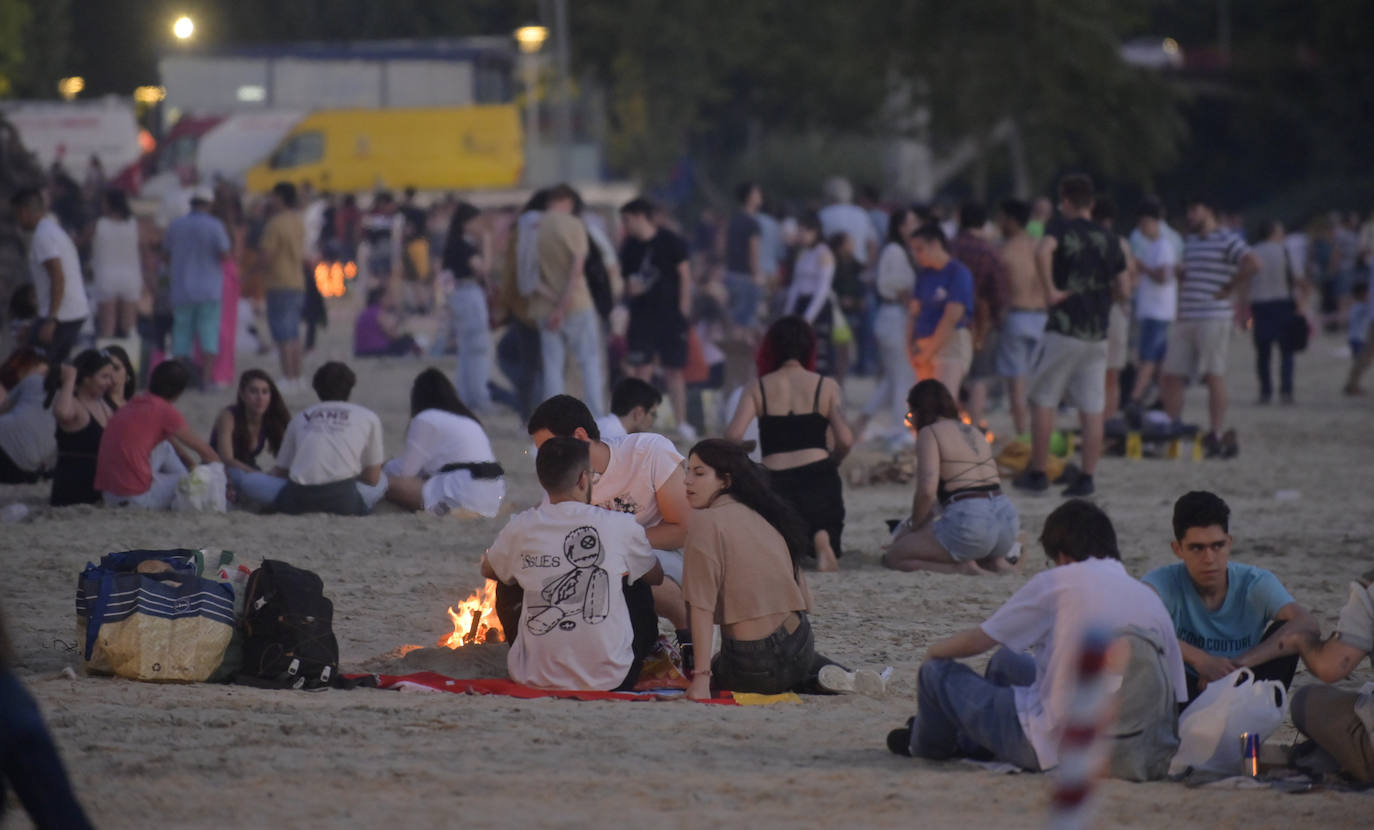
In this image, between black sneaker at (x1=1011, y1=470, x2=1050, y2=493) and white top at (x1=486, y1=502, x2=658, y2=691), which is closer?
white top at (x1=486, y1=502, x2=658, y2=691)

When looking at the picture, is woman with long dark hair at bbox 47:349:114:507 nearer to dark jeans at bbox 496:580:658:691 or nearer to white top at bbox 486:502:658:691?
dark jeans at bbox 496:580:658:691

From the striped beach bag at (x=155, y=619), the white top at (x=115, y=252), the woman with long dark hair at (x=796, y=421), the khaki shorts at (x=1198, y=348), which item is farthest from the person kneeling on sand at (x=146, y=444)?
the khaki shorts at (x=1198, y=348)

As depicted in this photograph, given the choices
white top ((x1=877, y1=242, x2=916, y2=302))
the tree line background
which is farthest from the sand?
the tree line background

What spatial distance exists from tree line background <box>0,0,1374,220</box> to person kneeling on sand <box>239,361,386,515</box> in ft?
85.1

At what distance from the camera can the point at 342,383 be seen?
10734 mm

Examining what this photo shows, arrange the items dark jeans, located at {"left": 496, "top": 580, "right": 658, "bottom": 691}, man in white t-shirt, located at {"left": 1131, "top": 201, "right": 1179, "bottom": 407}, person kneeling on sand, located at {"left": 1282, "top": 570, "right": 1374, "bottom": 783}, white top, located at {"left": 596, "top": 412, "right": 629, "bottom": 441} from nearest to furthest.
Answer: person kneeling on sand, located at {"left": 1282, "top": 570, "right": 1374, "bottom": 783} → dark jeans, located at {"left": 496, "top": 580, "right": 658, "bottom": 691} → white top, located at {"left": 596, "top": 412, "right": 629, "bottom": 441} → man in white t-shirt, located at {"left": 1131, "top": 201, "right": 1179, "bottom": 407}

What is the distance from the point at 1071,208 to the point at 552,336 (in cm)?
408

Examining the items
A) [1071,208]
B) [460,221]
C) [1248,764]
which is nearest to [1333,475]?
[1071,208]

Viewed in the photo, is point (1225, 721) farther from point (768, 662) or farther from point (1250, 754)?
point (768, 662)

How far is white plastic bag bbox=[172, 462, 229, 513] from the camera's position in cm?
1082

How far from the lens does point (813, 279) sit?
15.5 m

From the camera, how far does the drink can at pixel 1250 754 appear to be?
5945mm

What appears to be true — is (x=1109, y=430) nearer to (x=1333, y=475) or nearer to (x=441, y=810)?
(x=1333, y=475)

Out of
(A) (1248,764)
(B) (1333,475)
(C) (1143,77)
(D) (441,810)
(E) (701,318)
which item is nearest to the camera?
(D) (441,810)
